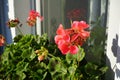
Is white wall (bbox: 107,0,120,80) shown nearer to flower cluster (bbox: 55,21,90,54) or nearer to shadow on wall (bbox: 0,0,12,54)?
flower cluster (bbox: 55,21,90,54)

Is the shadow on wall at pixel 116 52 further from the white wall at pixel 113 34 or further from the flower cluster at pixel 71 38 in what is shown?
the flower cluster at pixel 71 38

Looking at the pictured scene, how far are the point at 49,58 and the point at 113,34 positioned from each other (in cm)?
36

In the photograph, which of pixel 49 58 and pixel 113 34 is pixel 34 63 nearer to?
pixel 49 58

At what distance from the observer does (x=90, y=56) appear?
1.63 m

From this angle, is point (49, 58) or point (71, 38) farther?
point (49, 58)

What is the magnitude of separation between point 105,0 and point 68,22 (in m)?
0.40

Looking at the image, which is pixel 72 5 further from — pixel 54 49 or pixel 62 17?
pixel 54 49

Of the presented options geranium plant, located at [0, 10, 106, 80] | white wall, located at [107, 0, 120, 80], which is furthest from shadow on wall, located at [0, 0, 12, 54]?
white wall, located at [107, 0, 120, 80]

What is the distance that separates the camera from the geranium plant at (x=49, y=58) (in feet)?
3.96

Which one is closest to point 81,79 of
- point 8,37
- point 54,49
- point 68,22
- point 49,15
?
point 54,49

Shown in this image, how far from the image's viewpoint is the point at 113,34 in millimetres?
1395

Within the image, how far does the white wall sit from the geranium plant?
7 centimetres

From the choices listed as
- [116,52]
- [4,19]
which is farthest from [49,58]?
[4,19]

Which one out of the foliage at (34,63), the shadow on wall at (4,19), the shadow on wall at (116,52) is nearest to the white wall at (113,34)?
the shadow on wall at (116,52)
